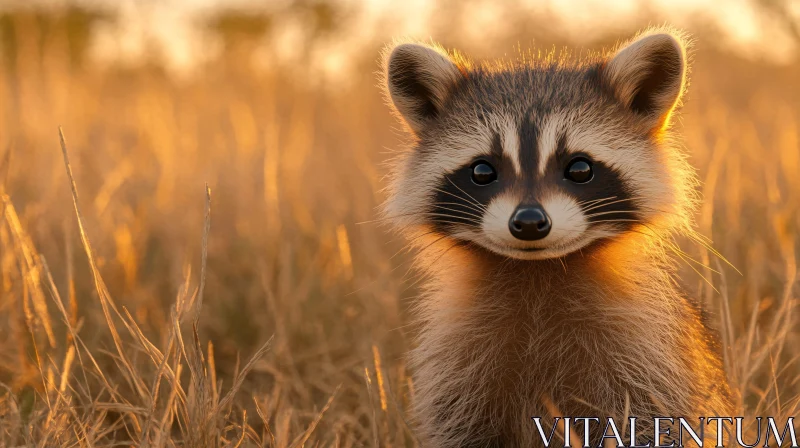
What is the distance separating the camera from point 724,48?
33.3 ft

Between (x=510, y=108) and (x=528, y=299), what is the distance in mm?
767

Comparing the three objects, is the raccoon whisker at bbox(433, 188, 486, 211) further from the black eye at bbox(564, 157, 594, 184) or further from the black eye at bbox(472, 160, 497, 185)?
the black eye at bbox(564, 157, 594, 184)

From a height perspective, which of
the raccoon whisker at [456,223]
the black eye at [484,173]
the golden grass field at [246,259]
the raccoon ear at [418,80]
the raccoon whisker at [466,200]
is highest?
the raccoon ear at [418,80]

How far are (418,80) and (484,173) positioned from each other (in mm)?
741

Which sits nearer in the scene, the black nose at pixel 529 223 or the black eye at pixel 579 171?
the black nose at pixel 529 223

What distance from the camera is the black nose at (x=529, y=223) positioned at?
332 centimetres

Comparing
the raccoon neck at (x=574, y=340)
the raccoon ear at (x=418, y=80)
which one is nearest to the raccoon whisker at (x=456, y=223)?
the raccoon neck at (x=574, y=340)

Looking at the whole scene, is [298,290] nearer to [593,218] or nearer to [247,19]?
[593,218]

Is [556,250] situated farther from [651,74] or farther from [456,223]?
[651,74]

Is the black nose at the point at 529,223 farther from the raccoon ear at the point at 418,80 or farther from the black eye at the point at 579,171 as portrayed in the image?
the raccoon ear at the point at 418,80

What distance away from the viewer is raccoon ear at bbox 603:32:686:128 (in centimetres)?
395

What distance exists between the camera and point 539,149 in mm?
3650

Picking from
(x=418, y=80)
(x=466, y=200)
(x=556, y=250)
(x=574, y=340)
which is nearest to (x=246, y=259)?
(x=418, y=80)

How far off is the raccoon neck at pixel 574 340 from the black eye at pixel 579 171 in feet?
0.96
